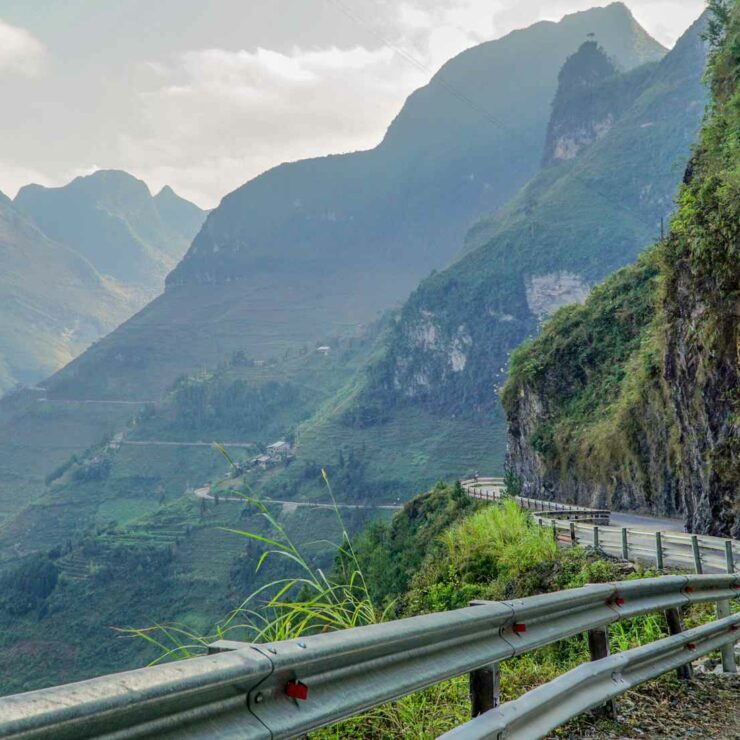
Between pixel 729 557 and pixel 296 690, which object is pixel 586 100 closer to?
pixel 729 557

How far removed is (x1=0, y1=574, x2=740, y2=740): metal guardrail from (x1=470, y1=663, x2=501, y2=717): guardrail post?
25 millimetres

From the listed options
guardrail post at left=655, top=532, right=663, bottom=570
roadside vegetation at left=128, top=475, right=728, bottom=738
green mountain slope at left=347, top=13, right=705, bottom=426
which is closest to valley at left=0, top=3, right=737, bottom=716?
roadside vegetation at left=128, top=475, right=728, bottom=738

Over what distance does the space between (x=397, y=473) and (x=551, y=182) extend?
76111 mm

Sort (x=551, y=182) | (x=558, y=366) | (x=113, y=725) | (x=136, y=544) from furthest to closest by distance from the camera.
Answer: (x=551, y=182), (x=136, y=544), (x=558, y=366), (x=113, y=725)

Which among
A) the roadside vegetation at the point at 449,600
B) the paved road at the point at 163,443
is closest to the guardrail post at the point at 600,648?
the roadside vegetation at the point at 449,600

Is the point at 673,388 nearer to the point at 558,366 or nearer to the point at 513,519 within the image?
the point at 513,519

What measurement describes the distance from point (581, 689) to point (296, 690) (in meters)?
1.67

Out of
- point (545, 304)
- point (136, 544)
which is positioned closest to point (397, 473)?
point (136, 544)

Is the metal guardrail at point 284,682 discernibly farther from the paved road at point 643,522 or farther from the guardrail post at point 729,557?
the paved road at point 643,522

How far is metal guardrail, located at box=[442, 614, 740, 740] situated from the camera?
2.35 metres

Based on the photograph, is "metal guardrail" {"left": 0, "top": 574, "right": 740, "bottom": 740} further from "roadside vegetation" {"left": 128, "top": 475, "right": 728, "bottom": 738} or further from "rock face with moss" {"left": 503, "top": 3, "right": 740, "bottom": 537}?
"rock face with moss" {"left": 503, "top": 3, "right": 740, "bottom": 537}

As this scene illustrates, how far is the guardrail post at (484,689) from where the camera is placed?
2504 millimetres

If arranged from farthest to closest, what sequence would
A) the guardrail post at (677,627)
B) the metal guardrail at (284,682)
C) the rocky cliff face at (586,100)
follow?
the rocky cliff face at (586,100) < the guardrail post at (677,627) < the metal guardrail at (284,682)

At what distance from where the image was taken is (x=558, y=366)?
104 feet
